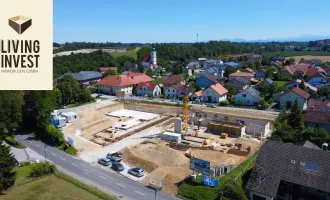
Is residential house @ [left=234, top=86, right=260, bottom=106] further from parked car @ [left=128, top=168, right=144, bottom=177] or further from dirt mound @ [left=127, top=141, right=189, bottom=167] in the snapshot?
parked car @ [left=128, top=168, right=144, bottom=177]

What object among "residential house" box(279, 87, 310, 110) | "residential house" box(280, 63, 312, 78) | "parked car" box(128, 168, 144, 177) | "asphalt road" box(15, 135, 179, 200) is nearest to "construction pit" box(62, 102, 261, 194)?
"parked car" box(128, 168, 144, 177)

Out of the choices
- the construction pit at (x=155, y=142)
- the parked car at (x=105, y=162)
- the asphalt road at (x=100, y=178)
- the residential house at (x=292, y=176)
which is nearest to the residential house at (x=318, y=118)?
the construction pit at (x=155, y=142)

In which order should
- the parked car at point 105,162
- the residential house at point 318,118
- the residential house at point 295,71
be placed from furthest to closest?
the residential house at point 295,71 < the residential house at point 318,118 < the parked car at point 105,162

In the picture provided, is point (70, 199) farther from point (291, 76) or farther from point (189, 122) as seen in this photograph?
point (291, 76)

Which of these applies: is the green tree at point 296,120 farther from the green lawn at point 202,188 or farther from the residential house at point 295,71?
the residential house at point 295,71

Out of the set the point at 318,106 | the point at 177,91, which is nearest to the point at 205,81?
the point at 177,91

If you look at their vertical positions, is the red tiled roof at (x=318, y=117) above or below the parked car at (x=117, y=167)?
above

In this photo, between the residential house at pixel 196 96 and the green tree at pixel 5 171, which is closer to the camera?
the green tree at pixel 5 171
